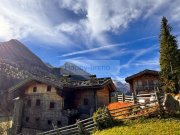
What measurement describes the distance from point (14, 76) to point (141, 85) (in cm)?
5284

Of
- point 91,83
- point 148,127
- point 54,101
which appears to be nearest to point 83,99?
point 91,83

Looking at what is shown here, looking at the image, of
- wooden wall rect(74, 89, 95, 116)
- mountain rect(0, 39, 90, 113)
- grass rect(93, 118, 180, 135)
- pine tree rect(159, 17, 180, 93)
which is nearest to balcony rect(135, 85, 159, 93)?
pine tree rect(159, 17, 180, 93)

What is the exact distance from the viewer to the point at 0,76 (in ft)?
235

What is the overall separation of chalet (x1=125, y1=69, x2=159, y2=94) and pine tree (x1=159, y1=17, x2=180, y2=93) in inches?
82.6

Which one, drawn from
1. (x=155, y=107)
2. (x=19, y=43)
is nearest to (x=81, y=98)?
(x=155, y=107)

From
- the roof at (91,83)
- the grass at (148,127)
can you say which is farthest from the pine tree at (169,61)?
the grass at (148,127)

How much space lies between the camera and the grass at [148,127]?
14.6 m

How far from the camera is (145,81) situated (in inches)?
1609

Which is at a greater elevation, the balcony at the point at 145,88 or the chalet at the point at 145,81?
the chalet at the point at 145,81

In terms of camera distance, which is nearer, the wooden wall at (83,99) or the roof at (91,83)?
the roof at (91,83)

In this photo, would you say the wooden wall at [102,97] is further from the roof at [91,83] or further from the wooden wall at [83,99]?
the roof at [91,83]

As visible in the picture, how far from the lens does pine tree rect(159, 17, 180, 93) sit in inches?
1407

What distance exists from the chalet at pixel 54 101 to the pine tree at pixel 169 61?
424 inches

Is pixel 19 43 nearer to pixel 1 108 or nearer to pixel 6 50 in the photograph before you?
pixel 6 50
